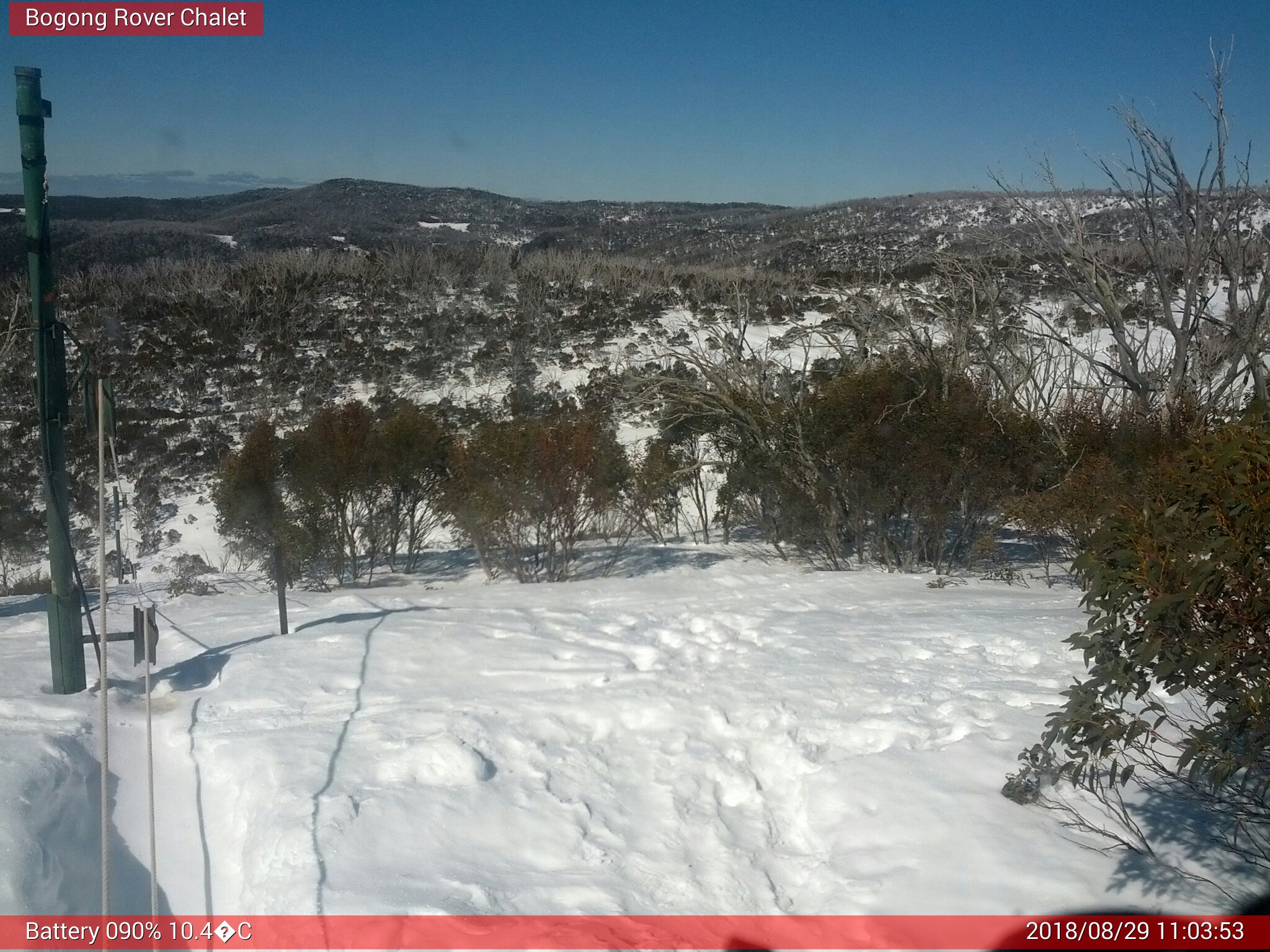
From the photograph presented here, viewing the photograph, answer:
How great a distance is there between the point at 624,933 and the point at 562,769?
1.37 metres

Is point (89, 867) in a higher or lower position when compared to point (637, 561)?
higher

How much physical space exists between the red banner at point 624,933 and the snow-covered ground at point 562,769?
0.08 meters

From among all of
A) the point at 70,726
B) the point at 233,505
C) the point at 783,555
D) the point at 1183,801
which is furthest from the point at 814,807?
the point at 233,505

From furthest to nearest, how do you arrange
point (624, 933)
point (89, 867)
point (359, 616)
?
point (359, 616) → point (89, 867) → point (624, 933)

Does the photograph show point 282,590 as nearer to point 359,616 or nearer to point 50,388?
point 359,616

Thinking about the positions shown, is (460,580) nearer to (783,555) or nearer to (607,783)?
(783,555)

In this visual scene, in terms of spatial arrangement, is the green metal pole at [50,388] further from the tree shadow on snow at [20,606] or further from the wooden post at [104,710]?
the tree shadow on snow at [20,606]

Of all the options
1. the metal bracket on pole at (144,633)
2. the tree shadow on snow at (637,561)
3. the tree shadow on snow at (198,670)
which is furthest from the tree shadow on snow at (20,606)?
the tree shadow on snow at (637,561)

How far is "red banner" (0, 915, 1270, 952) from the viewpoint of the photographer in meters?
2.95

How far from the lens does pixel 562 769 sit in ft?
15.1

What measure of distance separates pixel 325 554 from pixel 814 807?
861 centimetres

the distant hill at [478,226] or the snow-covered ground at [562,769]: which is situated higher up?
the distant hill at [478,226]

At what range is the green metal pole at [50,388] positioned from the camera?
4.82m

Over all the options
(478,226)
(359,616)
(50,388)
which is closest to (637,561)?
(359,616)
